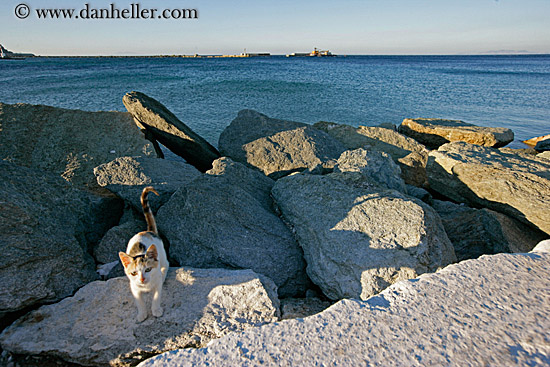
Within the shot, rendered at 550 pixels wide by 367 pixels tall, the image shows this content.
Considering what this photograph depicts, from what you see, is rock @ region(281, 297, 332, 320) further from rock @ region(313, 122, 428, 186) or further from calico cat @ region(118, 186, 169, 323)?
rock @ region(313, 122, 428, 186)

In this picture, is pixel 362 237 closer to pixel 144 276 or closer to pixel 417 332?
pixel 417 332

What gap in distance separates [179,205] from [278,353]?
2365 mm

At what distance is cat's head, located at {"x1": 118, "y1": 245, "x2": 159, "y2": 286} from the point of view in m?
2.46

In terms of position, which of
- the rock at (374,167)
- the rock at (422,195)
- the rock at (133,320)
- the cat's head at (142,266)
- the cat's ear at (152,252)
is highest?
the rock at (374,167)

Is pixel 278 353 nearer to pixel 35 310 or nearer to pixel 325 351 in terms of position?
pixel 325 351

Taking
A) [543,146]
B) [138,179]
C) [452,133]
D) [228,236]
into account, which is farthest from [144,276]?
[543,146]

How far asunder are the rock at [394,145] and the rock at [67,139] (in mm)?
4416

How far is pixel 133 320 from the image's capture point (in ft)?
8.19

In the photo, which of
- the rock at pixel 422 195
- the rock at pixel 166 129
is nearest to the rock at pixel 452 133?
the rock at pixel 422 195

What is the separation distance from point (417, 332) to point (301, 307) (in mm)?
1444

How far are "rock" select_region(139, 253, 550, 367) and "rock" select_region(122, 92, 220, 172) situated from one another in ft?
16.5

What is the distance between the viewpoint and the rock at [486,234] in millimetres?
3670

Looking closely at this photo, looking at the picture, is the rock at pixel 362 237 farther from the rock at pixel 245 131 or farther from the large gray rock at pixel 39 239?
the rock at pixel 245 131

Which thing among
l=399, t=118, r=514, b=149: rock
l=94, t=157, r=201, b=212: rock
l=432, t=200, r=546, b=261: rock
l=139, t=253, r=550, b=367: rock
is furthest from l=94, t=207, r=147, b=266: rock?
l=399, t=118, r=514, b=149: rock
